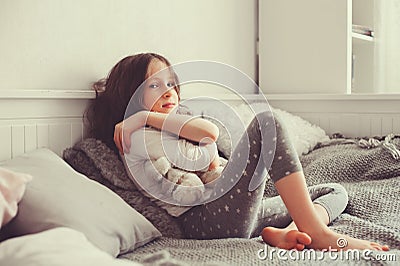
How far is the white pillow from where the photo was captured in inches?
34.6

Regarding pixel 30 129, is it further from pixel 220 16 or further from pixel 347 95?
pixel 347 95

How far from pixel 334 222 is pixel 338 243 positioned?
0.82 feet

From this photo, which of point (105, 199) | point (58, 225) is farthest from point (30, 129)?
point (58, 225)

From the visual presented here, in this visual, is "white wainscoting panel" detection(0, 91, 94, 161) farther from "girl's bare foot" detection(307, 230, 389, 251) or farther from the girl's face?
"girl's bare foot" detection(307, 230, 389, 251)

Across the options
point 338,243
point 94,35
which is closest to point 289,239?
point 338,243

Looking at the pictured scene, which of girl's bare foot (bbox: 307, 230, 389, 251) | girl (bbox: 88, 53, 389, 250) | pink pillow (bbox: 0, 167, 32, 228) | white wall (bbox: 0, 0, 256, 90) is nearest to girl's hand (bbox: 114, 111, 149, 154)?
girl (bbox: 88, 53, 389, 250)

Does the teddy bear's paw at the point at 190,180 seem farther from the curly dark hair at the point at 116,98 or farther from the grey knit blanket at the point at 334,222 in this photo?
the curly dark hair at the point at 116,98

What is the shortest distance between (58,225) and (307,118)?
1.52 m

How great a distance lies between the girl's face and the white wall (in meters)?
0.24

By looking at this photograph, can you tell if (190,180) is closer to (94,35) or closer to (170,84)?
(170,84)

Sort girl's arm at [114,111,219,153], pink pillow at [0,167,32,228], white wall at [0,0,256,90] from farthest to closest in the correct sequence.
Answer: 1. white wall at [0,0,256,90]
2. girl's arm at [114,111,219,153]
3. pink pillow at [0,167,32,228]

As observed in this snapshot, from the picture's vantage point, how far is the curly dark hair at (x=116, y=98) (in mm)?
1602

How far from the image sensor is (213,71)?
231cm

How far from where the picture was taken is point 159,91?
1.58 meters
